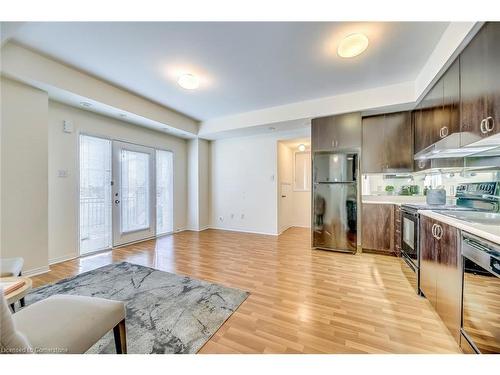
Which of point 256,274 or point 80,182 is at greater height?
point 80,182

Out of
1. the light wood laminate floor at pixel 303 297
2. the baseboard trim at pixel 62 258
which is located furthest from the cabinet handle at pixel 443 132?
the baseboard trim at pixel 62 258

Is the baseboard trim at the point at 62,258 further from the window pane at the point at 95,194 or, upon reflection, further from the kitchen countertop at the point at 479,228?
the kitchen countertop at the point at 479,228

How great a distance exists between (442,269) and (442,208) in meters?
0.89

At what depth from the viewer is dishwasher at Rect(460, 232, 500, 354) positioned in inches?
43.2

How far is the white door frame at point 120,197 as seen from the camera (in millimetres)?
3867

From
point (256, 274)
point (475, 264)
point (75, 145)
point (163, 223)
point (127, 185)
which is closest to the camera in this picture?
point (475, 264)

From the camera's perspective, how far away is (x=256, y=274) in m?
2.65

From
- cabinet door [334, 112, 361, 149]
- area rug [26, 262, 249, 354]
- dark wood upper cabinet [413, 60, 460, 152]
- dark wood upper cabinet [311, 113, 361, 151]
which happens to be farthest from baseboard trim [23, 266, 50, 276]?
dark wood upper cabinet [413, 60, 460, 152]

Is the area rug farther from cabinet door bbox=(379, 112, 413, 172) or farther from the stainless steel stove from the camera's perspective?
cabinet door bbox=(379, 112, 413, 172)

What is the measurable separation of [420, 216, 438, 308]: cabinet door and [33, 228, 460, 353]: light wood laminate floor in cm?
17
